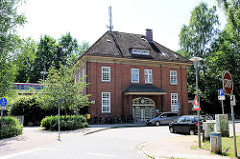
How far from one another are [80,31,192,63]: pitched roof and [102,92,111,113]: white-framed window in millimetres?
4965

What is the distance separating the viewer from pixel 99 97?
2806cm

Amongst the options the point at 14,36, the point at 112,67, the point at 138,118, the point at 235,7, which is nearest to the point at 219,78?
the point at 138,118

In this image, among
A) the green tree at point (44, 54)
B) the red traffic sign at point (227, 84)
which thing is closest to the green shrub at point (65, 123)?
the red traffic sign at point (227, 84)

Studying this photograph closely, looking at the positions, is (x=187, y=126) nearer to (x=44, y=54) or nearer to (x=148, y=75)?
(x=148, y=75)

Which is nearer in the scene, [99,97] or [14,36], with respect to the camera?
[14,36]

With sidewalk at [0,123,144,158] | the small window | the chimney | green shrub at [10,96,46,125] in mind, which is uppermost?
the chimney

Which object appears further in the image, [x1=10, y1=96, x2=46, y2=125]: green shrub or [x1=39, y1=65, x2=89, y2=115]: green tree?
[x1=10, y1=96, x2=46, y2=125]: green shrub

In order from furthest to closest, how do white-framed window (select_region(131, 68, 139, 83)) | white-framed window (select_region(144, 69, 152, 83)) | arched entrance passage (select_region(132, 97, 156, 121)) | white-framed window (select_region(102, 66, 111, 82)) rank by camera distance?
white-framed window (select_region(144, 69, 152, 83)) → white-framed window (select_region(131, 68, 139, 83)) → arched entrance passage (select_region(132, 97, 156, 121)) → white-framed window (select_region(102, 66, 111, 82))

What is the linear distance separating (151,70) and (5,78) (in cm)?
1838

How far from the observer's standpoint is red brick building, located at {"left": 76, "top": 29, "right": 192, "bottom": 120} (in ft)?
92.5

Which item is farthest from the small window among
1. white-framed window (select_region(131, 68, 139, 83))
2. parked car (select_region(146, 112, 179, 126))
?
parked car (select_region(146, 112, 179, 126))

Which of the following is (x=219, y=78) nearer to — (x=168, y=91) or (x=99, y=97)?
(x=168, y=91)

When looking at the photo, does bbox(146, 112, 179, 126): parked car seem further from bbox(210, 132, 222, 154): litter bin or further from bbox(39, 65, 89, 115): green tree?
bbox(210, 132, 222, 154): litter bin

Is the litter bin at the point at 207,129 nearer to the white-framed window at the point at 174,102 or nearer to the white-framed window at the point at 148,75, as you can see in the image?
the white-framed window at the point at 148,75
